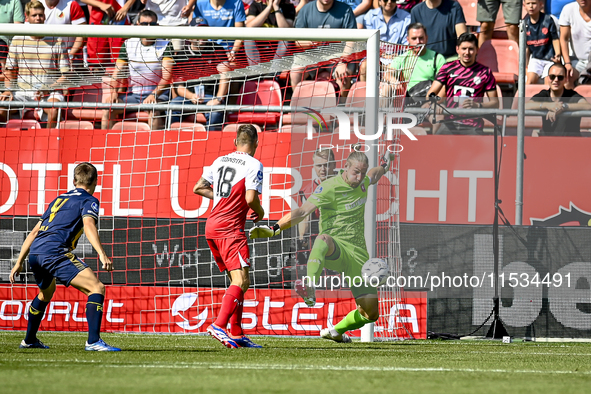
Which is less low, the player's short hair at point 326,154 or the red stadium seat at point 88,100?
the red stadium seat at point 88,100

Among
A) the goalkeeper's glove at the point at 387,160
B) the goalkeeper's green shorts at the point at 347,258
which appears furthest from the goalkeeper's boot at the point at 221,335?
the goalkeeper's glove at the point at 387,160

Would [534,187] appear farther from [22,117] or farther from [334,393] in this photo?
[22,117]

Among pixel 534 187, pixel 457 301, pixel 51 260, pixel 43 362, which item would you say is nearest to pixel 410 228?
pixel 457 301

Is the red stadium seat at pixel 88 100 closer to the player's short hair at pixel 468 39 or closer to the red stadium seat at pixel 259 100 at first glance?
the red stadium seat at pixel 259 100

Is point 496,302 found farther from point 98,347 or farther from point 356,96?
point 98,347

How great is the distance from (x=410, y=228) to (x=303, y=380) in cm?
436

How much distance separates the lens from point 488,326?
829cm

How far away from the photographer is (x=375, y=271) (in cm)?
741

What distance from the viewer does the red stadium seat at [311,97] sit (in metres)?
9.09

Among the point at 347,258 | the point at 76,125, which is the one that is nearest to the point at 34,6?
the point at 76,125

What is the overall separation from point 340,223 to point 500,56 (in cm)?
517

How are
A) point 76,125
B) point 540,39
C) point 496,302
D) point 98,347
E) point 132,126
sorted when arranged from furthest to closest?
1. point 540,39
2. point 76,125
3. point 132,126
4. point 496,302
5. point 98,347

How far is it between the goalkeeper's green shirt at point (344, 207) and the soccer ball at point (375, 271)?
0.25m

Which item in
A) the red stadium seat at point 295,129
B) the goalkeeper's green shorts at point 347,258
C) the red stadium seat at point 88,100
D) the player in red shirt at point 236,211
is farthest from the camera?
the red stadium seat at point 88,100
